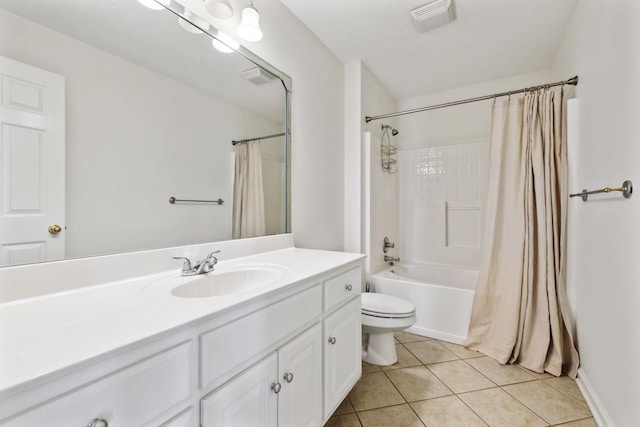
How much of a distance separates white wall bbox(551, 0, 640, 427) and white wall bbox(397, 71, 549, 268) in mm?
1013

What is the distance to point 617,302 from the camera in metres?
1.21

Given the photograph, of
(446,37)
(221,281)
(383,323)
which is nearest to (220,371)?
(221,281)

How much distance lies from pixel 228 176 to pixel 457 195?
7.96 feet

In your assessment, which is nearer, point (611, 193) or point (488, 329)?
point (611, 193)

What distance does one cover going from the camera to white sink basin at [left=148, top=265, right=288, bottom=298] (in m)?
0.97

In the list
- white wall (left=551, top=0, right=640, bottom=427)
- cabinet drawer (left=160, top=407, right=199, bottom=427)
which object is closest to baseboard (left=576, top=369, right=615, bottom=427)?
white wall (left=551, top=0, right=640, bottom=427)

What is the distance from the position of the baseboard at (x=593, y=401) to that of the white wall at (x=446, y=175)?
1.27m

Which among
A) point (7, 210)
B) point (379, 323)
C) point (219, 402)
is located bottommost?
point (379, 323)

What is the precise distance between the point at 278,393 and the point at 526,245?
6.16 feet

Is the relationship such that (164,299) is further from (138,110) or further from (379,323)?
(379,323)

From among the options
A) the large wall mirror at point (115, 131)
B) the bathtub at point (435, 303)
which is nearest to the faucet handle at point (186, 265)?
the large wall mirror at point (115, 131)

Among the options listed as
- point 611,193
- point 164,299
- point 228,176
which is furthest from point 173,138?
point 611,193

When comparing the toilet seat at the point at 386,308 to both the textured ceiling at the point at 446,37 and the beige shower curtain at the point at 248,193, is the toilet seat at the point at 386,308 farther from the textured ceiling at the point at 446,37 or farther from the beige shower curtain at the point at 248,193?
the textured ceiling at the point at 446,37

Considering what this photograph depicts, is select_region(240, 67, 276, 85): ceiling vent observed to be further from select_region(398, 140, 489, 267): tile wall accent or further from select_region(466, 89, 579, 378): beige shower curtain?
select_region(398, 140, 489, 267): tile wall accent
